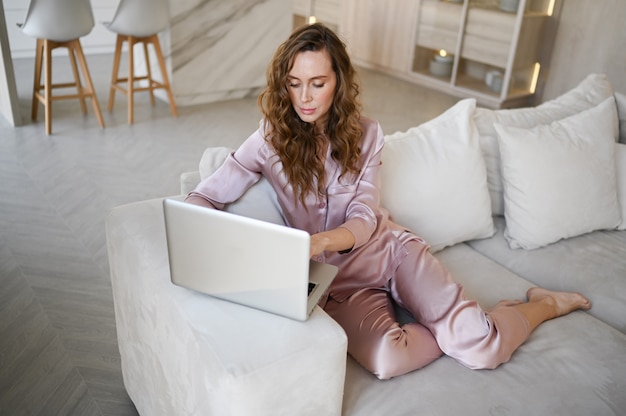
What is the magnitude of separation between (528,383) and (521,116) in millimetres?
1128

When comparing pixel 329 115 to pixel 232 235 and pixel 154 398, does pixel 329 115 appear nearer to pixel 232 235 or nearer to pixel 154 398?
pixel 232 235

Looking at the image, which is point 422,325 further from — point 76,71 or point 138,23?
point 76,71

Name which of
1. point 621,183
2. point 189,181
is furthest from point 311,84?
point 621,183

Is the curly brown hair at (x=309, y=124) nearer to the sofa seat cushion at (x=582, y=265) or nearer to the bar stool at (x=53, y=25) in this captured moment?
the sofa seat cushion at (x=582, y=265)

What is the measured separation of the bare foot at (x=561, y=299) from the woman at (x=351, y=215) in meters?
0.05

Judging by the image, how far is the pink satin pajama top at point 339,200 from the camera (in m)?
1.48

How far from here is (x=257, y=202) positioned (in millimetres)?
1512

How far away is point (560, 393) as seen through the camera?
52.4 inches

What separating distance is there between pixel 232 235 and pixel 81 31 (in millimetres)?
3053

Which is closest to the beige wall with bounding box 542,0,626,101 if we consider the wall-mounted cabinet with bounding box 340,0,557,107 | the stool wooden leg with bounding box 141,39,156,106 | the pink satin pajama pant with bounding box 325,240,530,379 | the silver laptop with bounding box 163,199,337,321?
the wall-mounted cabinet with bounding box 340,0,557,107

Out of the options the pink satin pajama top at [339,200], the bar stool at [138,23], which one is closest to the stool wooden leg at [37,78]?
the bar stool at [138,23]

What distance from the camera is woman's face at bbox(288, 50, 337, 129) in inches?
55.7

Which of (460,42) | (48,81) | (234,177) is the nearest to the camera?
(234,177)

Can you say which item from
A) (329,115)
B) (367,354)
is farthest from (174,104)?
(367,354)
